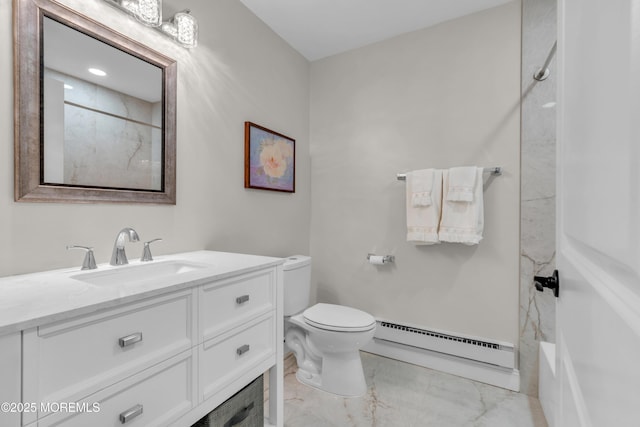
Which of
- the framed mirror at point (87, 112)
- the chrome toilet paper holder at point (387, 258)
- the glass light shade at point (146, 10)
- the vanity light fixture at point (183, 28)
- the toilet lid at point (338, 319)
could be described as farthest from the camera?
the chrome toilet paper holder at point (387, 258)

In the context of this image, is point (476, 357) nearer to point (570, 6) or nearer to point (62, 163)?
point (570, 6)

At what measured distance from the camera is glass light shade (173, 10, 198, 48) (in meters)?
1.49

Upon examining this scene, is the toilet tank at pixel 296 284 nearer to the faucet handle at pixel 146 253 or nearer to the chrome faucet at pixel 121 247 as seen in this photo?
the faucet handle at pixel 146 253

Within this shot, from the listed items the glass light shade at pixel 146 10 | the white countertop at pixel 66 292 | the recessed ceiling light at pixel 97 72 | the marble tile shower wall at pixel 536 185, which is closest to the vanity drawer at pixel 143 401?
the white countertop at pixel 66 292

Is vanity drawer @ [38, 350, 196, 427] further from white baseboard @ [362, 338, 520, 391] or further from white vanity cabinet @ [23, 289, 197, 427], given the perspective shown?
white baseboard @ [362, 338, 520, 391]

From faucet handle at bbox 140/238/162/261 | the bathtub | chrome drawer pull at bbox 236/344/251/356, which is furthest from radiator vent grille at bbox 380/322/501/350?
faucet handle at bbox 140/238/162/261

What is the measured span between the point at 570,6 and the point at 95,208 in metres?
1.62

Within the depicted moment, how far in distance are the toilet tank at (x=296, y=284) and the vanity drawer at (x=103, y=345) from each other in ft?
3.29

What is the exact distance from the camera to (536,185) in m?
1.82

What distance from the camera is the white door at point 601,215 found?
31 cm

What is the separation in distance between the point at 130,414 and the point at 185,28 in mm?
1611

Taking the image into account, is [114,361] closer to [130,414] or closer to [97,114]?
[130,414]

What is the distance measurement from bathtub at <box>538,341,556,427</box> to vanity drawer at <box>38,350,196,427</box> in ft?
5.39

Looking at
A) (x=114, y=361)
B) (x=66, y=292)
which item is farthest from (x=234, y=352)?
(x=66, y=292)
